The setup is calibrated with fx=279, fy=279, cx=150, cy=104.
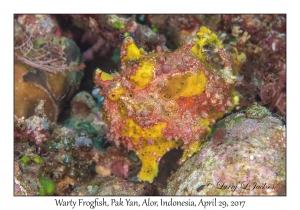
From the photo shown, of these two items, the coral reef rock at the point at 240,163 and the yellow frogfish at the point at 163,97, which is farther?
the yellow frogfish at the point at 163,97

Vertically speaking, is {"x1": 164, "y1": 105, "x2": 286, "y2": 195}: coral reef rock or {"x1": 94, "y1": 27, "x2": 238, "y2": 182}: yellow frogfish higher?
{"x1": 94, "y1": 27, "x2": 238, "y2": 182}: yellow frogfish

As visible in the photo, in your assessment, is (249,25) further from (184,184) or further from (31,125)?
(31,125)

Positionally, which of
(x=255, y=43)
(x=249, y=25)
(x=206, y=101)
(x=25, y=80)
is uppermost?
(x=249, y=25)

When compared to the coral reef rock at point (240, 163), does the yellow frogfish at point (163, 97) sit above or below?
above

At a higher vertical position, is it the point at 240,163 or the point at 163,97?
the point at 163,97

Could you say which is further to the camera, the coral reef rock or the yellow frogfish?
the yellow frogfish

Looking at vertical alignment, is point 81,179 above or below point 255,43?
below

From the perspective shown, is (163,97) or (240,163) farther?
(163,97)

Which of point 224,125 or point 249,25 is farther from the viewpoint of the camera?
point 249,25
